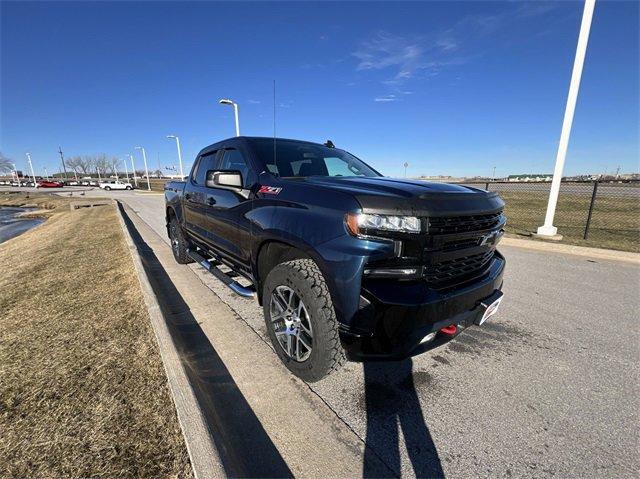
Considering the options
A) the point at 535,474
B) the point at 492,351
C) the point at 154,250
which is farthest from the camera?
the point at 154,250

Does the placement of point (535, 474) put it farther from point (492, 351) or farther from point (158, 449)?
point (158, 449)

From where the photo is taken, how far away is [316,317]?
85.0 inches

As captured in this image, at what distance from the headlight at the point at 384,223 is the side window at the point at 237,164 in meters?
1.48

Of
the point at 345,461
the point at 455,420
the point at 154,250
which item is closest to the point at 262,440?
the point at 345,461

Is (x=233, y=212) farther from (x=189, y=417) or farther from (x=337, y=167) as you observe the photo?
(x=189, y=417)

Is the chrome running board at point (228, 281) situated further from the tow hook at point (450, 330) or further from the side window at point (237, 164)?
the tow hook at point (450, 330)

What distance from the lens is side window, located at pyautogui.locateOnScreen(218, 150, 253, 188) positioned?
10.4ft

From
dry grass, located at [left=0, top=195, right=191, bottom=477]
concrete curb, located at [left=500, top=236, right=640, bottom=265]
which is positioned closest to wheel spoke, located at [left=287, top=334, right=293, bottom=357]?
dry grass, located at [left=0, top=195, right=191, bottom=477]

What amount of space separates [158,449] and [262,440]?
58 cm

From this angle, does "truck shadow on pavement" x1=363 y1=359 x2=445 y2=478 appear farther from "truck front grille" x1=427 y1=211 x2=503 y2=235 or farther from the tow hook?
"truck front grille" x1=427 y1=211 x2=503 y2=235

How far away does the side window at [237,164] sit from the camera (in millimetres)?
3162

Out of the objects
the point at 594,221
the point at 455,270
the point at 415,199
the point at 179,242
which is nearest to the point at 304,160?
the point at 415,199

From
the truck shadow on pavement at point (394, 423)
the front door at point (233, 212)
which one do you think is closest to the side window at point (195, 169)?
the front door at point (233, 212)

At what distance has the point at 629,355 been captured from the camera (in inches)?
114
